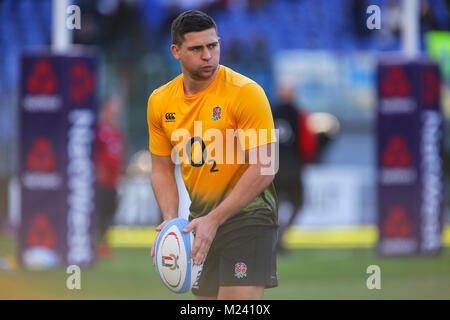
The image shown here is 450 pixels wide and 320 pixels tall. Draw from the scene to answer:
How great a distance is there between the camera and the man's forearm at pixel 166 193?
5266 millimetres

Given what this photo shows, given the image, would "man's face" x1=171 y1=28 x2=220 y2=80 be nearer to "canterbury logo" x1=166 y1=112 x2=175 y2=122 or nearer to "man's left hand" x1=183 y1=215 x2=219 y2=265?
"canterbury logo" x1=166 y1=112 x2=175 y2=122

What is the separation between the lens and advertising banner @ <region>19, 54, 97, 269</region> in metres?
10.8

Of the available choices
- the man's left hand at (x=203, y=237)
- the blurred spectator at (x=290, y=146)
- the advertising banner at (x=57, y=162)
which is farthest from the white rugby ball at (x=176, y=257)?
the blurred spectator at (x=290, y=146)

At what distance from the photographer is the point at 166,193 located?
5316mm

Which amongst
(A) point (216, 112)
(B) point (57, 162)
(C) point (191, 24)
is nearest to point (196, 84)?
(A) point (216, 112)

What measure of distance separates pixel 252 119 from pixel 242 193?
413mm

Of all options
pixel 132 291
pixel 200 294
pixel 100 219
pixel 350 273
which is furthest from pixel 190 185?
pixel 100 219

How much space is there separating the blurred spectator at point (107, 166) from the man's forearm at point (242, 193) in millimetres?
7721

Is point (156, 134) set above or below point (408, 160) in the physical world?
below

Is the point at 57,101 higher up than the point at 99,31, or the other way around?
the point at 99,31

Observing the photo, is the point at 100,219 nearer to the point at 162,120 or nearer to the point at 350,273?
the point at 350,273

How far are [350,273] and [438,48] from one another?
10.7 meters

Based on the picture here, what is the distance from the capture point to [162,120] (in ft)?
17.1

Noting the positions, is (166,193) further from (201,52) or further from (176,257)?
(201,52)
